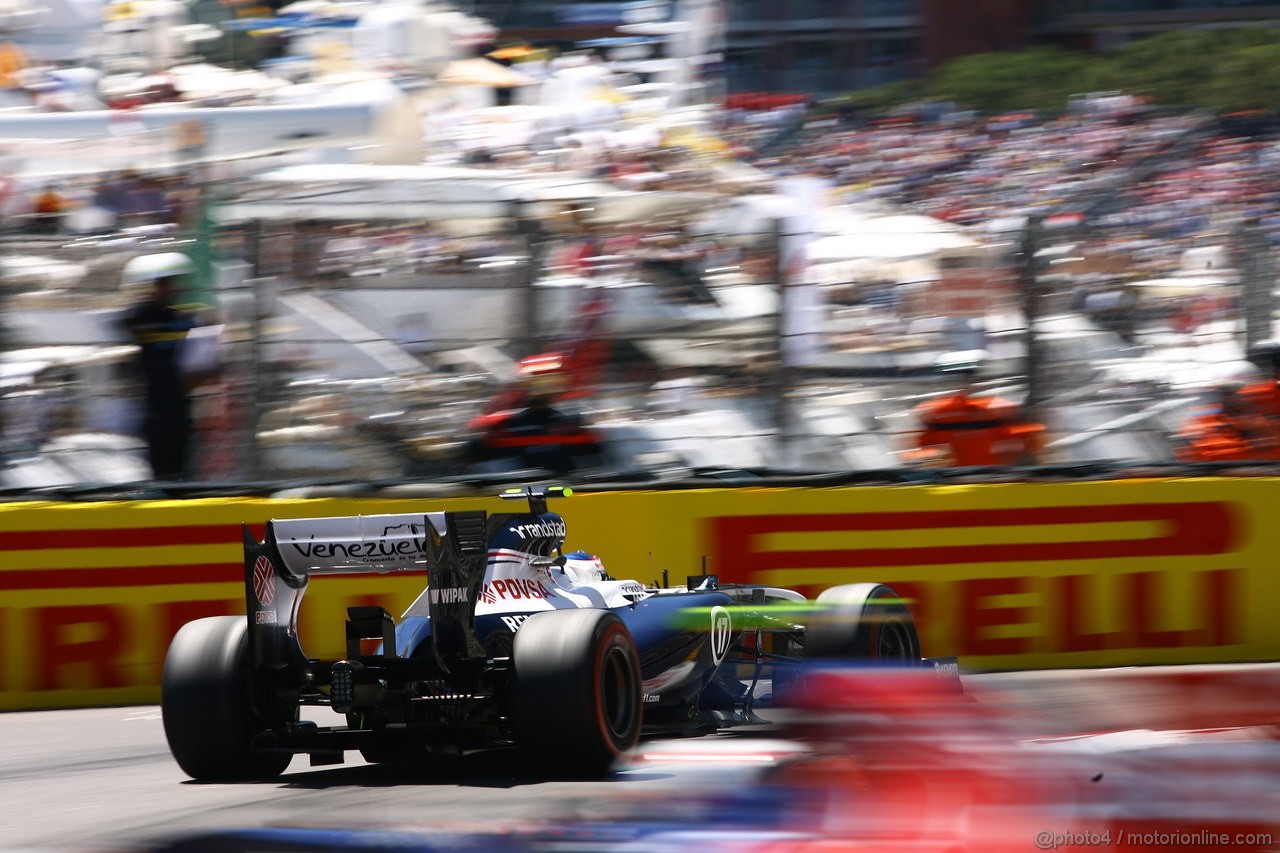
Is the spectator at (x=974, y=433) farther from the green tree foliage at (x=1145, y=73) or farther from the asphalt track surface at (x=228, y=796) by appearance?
the green tree foliage at (x=1145, y=73)

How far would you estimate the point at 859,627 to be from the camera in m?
6.34

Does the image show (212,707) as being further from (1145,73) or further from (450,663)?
(1145,73)

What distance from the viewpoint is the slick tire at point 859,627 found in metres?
6.33

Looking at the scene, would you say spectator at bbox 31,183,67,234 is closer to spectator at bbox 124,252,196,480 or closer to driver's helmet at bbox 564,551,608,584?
spectator at bbox 124,252,196,480

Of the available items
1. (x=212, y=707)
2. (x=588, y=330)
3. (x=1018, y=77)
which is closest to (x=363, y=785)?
(x=212, y=707)

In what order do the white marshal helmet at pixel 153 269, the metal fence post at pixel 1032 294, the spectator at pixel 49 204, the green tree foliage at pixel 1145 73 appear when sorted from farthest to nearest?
1. the green tree foliage at pixel 1145 73
2. the spectator at pixel 49 204
3. the metal fence post at pixel 1032 294
4. the white marshal helmet at pixel 153 269

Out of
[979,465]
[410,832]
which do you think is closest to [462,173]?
[979,465]

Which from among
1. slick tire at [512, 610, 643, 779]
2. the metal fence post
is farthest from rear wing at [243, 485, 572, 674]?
the metal fence post

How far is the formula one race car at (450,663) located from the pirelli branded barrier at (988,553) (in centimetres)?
213

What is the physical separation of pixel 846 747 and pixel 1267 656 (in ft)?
19.9

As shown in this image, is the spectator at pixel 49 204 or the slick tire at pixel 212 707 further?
the spectator at pixel 49 204

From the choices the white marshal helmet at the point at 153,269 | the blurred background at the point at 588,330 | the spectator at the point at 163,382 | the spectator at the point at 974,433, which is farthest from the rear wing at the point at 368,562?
the spectator at the point at 974,433

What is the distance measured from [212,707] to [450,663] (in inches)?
34.1

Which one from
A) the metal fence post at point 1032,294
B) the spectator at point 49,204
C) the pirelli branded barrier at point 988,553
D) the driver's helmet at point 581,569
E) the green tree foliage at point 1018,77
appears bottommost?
the pirelli branded barrier at point 988,553
